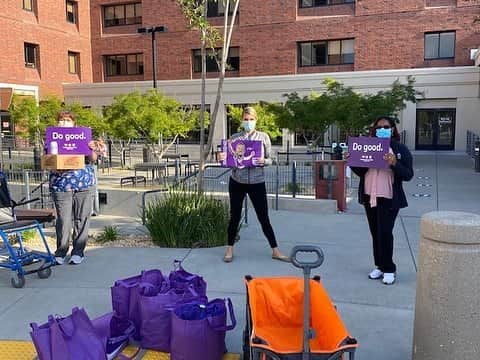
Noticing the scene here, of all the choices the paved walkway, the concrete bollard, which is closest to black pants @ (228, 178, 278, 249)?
the paved walkway

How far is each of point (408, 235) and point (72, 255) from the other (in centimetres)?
499

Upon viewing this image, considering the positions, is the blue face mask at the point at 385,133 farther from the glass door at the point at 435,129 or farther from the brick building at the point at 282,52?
the glass door at the point at 435,129

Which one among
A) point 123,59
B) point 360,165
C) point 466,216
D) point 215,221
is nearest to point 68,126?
point 215,221

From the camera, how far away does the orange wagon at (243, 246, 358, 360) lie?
2.78m

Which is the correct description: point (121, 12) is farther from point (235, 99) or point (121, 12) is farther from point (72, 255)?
point (72, 255)

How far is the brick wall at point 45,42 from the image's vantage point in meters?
29.8

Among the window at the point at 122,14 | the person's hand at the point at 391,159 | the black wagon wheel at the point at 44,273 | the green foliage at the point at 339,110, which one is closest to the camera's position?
the person's hand at the point at 391,159

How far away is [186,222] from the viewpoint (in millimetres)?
6781

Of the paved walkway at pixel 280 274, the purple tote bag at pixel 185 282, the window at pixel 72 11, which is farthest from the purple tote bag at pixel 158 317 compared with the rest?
the window at pixel 72 11

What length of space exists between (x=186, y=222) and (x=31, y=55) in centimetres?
2982

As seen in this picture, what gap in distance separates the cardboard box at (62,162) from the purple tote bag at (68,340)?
272 centimetres

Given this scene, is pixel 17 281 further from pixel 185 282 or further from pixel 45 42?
pixel 45 42

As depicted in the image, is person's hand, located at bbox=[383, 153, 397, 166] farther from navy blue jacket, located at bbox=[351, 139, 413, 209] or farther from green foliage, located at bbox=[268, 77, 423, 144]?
green foliage, located at bbox=[268, 77, 423, 144]

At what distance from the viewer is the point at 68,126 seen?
5828mm
